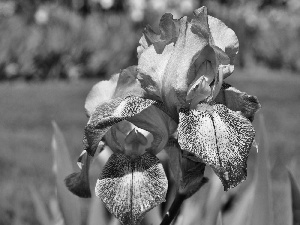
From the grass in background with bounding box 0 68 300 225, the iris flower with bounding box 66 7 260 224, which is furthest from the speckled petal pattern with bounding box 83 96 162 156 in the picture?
the grass in background with bounding box 0 68 300 225

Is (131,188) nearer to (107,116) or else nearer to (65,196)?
(107,116)

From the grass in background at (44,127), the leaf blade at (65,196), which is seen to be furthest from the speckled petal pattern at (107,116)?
the grass in background at (44,127)

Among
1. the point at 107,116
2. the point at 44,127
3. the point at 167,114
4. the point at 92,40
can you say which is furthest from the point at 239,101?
the point at 92,40

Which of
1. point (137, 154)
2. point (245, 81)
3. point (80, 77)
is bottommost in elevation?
point (80, 77)

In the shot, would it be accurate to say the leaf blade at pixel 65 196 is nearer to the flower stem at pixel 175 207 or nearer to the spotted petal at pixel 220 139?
the flower stem at pixel 175 207

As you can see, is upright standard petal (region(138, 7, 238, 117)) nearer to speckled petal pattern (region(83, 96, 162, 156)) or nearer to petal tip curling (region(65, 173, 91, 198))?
speckled petal pattern (region(83, 96, 162, 156))

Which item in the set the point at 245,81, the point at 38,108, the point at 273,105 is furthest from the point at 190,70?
the point at 245,81

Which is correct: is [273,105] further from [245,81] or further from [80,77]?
[80,77]
